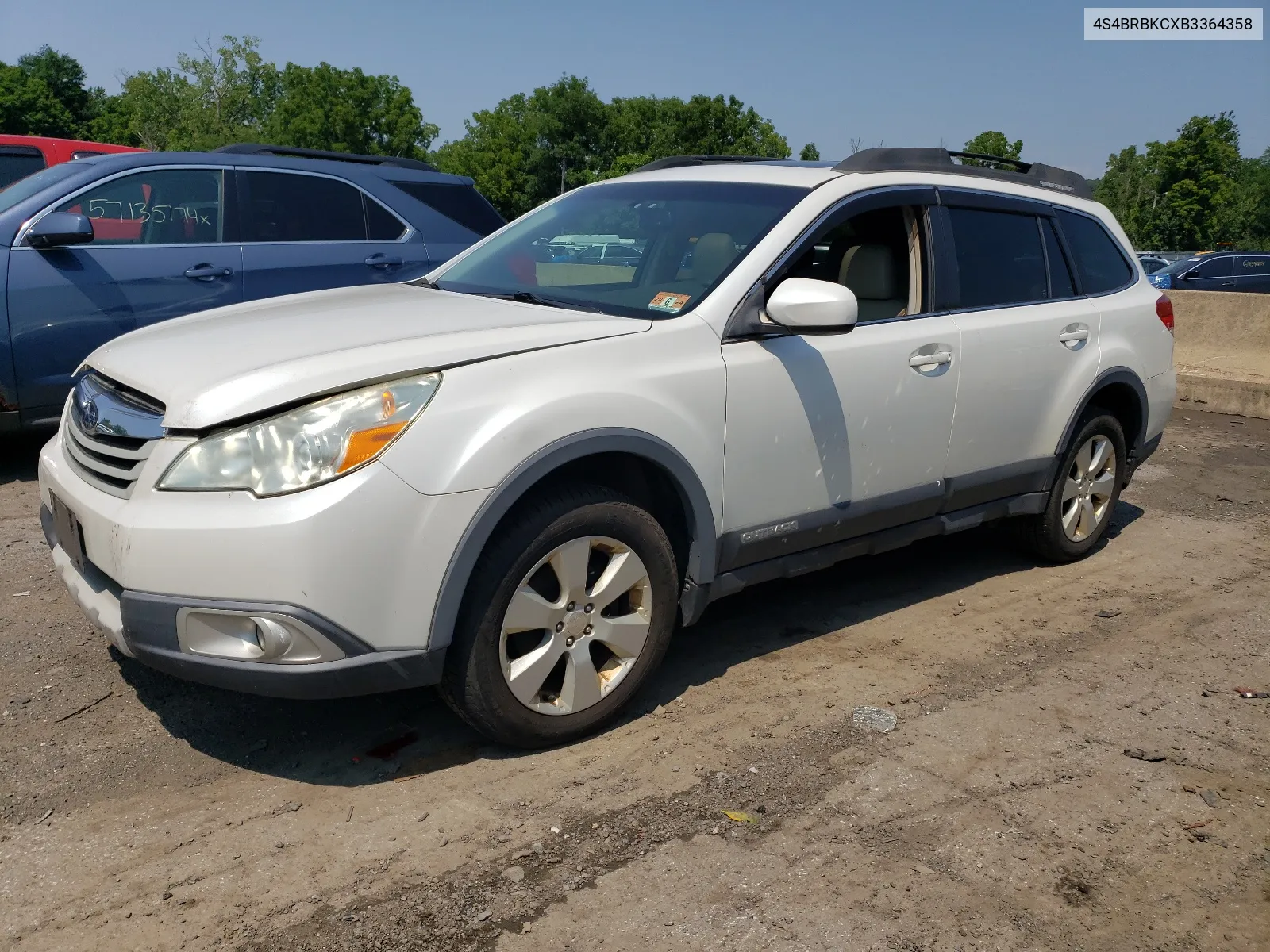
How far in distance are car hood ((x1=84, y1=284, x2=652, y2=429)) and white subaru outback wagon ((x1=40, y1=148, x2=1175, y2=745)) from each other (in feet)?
0.04

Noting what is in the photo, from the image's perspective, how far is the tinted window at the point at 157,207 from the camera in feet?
20.6

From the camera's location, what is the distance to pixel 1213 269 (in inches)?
829

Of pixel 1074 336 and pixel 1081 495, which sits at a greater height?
pixel 1074 336

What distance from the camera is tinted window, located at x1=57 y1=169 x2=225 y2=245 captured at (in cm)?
627

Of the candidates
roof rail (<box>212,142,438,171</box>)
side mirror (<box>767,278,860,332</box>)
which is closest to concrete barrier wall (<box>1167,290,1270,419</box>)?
roof rail (<box>212,142,438,171</box>)

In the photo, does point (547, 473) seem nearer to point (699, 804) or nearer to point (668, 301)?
point (668, 301)

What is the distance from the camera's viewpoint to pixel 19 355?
19.4 feet

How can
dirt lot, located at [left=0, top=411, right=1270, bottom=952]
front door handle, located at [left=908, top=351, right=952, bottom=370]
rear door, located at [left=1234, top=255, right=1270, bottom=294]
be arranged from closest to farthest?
1. dirt lot, located at [left=0, top=411, right=1270, bottom=952]
2. front door handle, located at [left=908, top=351, right=952, bottom=370]
3. rear door, located at [left=1234, top=255, right=1270, bottom=294]

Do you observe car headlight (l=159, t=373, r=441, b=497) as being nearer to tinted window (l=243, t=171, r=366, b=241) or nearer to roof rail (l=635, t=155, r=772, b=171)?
roof rail (l=635, t=155, r=772, b=171)

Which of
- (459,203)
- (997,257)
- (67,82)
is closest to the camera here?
(997,257)

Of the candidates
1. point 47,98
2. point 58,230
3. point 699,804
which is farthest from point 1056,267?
point 47,98

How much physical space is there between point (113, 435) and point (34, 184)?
416 centimetres

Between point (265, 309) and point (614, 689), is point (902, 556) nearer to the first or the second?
point (614, 689)

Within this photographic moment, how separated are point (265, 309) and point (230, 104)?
67051 mm
